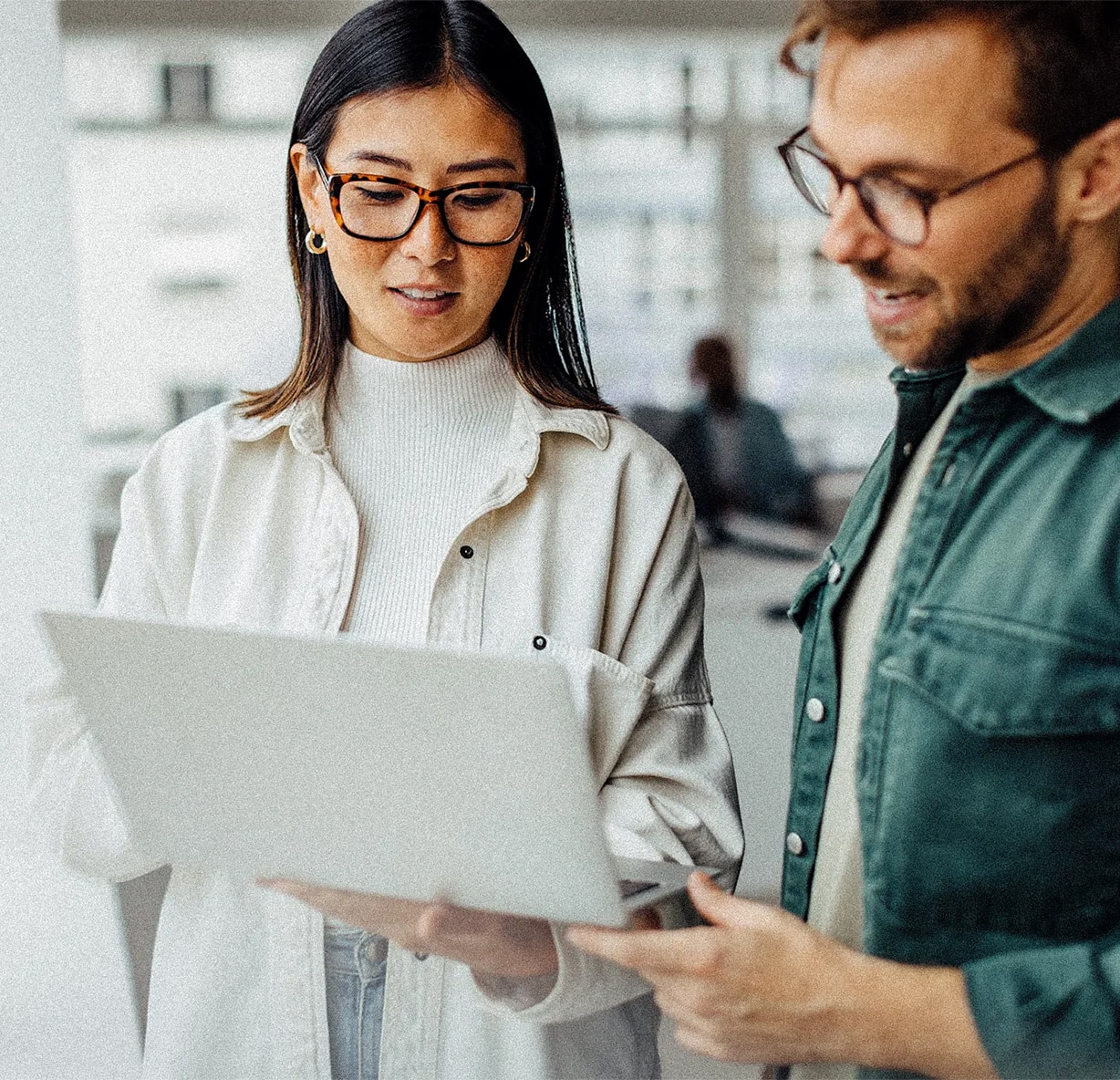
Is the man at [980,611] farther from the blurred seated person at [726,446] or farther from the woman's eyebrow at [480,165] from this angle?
the blurred seated person at [726,446]

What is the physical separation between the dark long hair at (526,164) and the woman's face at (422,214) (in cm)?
2

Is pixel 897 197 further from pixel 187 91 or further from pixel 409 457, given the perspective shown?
pixel 187 91

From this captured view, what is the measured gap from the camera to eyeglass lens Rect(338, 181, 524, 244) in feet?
3.82

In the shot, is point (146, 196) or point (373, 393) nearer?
point (373, 393)

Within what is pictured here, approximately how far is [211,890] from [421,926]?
323 mm

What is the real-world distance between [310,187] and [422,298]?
152 mm

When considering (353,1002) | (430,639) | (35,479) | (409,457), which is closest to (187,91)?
(35,479)

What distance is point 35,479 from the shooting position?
214cm

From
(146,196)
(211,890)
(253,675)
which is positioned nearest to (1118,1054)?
(253,675)

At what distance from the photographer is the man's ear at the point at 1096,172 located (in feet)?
2.92

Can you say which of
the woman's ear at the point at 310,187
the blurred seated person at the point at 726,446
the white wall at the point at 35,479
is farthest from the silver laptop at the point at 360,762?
the blurred seated person at the point at 726,446

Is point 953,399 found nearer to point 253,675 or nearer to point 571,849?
point 571,849

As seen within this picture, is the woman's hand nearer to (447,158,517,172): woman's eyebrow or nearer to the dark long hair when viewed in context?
the dark long hair

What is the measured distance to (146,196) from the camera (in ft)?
9.46
